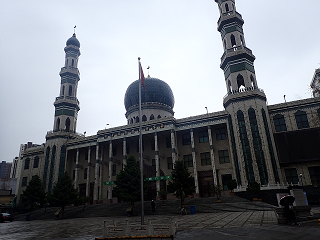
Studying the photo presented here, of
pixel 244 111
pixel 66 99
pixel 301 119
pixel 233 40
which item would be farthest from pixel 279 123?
pixel 66 99

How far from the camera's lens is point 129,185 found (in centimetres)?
2931

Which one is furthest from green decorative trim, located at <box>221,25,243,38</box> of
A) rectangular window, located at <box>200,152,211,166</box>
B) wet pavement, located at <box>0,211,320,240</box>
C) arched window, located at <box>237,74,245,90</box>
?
wet pavement, located at <box>0,211,320,240</box>

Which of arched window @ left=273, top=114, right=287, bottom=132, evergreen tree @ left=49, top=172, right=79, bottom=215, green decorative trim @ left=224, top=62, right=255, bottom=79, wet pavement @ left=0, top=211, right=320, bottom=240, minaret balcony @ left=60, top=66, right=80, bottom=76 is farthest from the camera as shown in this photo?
minaret balcony @ left=60, top=66, right=80, bottom=76

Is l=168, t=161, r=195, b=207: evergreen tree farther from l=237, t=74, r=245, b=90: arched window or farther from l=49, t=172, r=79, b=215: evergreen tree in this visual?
l=237, t=74, r=245, b=90: arched window

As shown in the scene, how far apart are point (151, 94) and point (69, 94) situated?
18.0m

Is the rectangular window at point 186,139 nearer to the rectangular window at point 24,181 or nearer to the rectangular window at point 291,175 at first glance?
the rectangular window at point 291,175

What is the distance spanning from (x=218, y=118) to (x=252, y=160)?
865 centimetres

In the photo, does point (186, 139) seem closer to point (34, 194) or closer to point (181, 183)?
point (181, 183)

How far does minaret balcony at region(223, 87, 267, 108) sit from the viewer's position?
36.8 metres

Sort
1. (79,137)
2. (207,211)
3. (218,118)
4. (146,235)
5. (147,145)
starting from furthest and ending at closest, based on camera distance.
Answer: (79,137) → (147,145) → (218,118) → (207,211) → (146,235)

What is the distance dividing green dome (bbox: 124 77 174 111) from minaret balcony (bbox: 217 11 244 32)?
16.5 metres

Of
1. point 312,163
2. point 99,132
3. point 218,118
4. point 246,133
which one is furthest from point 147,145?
point 312,163

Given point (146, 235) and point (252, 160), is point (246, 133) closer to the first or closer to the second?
point (252, 160)

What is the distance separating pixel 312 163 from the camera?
109 feet
